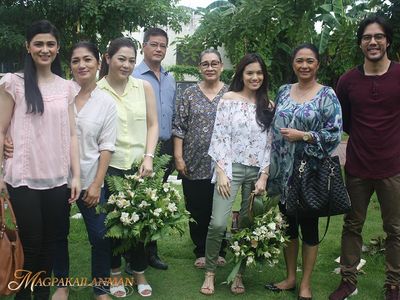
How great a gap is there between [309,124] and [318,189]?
51cm

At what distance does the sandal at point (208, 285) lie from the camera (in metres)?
3.98

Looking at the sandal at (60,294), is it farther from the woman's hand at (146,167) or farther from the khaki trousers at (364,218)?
the khaki trousers at (364,218)

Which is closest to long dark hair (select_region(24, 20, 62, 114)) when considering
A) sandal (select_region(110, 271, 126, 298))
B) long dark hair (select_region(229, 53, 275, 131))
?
long dark hair (select_region(229, 53, 275, 131))

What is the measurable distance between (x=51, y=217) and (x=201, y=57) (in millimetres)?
2027

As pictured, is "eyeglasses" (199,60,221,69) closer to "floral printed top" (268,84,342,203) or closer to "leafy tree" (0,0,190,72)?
"floral printed top" (268,84,342,203)

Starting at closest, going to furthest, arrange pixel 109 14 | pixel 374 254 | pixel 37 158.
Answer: pixel 37 158 → pixel 374 254 → pixel 109 14

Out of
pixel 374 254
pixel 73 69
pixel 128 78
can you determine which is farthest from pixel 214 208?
pixel 374 254

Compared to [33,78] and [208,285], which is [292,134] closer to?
[208,285]

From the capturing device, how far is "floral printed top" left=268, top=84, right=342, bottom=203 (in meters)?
3.55

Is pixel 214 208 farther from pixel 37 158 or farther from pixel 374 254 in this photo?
pixel 374 254

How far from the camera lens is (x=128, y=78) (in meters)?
3.88

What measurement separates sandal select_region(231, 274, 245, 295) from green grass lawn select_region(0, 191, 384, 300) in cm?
5

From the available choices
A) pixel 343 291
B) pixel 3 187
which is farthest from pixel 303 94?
pixel 3 187

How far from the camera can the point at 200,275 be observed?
441 centimetres
